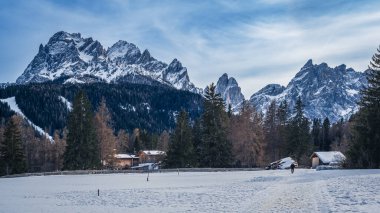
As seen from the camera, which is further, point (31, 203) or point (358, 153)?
point (358, 153)

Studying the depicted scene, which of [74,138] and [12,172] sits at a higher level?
[74,138]

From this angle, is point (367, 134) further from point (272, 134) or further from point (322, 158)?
point (272, 134)

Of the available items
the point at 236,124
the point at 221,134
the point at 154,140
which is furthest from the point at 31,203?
the point at 154,140

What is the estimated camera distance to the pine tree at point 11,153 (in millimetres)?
73812

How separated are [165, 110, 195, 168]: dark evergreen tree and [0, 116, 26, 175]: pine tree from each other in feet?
83.9

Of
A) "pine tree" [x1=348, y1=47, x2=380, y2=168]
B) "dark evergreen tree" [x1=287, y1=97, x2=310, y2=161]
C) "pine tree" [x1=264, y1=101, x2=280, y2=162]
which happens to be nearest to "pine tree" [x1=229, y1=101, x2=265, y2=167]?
"dark evergreen tree" [x1=287, y1=97, x2=310, y2=161]

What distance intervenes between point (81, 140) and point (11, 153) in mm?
13427

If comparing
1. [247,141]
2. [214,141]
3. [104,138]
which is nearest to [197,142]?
[247,141]

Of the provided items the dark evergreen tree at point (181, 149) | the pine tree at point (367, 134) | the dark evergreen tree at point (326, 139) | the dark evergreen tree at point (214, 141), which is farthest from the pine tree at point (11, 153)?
the dark evergreen tree at point (326, 139)

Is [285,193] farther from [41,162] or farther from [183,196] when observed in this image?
[41,162]

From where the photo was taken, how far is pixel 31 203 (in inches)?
1049

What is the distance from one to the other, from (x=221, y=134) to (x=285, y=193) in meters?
47.0

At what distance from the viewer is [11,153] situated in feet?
243

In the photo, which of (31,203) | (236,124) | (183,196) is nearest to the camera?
(31,203)
